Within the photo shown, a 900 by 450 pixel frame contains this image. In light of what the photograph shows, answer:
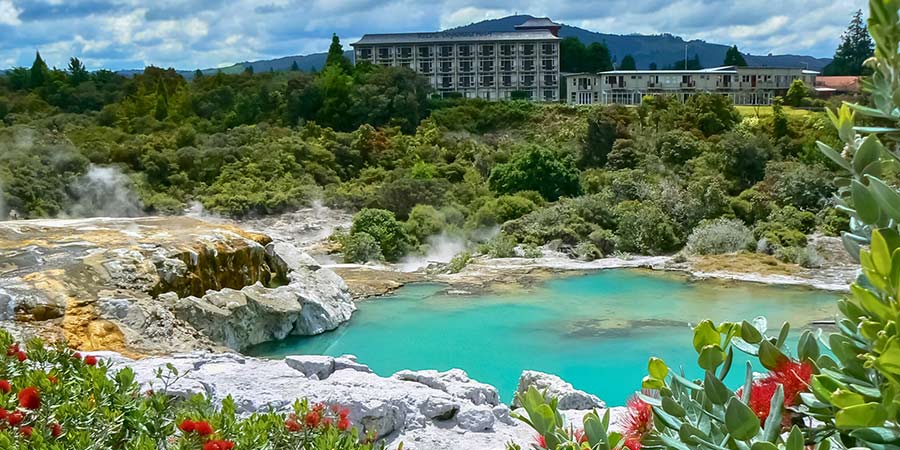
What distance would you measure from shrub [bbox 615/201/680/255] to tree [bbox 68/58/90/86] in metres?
24.7

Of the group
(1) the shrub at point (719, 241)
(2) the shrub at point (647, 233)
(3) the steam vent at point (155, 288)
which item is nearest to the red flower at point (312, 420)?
(3) the steam vent at point (155, 288)

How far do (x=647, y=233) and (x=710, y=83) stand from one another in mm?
21005

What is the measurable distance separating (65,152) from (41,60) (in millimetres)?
15304

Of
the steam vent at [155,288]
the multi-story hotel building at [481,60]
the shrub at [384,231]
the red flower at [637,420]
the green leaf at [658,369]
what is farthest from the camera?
the multi-story hotel building at [481,60]

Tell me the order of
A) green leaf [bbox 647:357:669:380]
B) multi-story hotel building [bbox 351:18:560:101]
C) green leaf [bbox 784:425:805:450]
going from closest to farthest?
1. green leaf [bbox 784:425:805:450]
2. green leaf [bbox 647:357:669:380]
3. multi-story hotel building [bbox 351:18:560:101]

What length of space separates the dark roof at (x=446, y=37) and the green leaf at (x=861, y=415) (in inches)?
1747

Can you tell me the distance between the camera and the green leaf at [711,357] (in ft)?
4.58

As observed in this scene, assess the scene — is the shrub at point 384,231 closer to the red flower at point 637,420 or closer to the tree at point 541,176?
the tree at point 541,176

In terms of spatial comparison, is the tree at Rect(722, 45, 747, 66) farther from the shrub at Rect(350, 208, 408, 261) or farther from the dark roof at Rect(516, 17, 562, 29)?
the shrub at Rect(350, 208, 408, 261)

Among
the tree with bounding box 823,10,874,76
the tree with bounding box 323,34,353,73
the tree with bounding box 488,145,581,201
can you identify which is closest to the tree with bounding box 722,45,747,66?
the tree with bounding box 823,10,874,76

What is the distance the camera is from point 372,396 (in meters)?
5.61

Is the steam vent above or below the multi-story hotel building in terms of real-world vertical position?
below

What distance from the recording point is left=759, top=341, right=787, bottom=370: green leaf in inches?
57.9

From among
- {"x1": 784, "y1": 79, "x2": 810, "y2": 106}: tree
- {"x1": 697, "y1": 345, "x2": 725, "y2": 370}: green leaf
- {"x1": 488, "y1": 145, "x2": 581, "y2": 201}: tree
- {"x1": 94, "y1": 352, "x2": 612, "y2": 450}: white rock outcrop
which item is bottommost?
{"x1": 94, "y1": 352, "x2": 612, "y2": 450}: white rock outcrop
